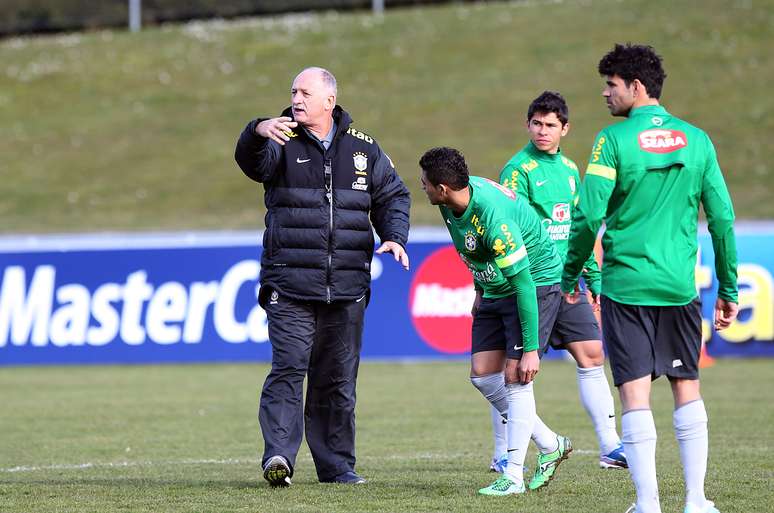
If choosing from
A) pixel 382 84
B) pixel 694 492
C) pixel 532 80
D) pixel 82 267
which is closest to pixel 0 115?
pixel 382 84

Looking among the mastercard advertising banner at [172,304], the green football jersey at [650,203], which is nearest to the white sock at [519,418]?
the green football jersey at [650,203]

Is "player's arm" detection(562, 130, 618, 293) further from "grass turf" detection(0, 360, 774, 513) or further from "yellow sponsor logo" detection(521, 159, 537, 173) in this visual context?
"yellow sponsor logo" detection(521, 159, 537, 173)

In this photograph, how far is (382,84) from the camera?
3816 cm

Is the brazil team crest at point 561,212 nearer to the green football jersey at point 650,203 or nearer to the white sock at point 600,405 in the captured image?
the white sock at point 600,405

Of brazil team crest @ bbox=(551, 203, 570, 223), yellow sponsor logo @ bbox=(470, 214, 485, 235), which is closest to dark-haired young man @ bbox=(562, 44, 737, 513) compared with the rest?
yellow sponsor logo @ bbox=(470, 214, 485, 235)

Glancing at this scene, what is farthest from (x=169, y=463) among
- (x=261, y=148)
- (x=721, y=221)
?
(x=721, y=221)

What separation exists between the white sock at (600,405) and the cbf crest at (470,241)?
1.75 meters

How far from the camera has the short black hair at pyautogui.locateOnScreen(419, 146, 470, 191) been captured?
750cm

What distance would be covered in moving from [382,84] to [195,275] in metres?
20.2

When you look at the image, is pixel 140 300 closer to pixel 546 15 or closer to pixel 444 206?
pixel 444 206

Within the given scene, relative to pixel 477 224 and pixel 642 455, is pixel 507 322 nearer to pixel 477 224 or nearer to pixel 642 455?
pixel 477 224

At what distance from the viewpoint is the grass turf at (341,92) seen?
104 ft

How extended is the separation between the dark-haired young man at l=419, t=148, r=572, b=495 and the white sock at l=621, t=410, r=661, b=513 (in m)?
1.11

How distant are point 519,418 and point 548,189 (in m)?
1.79
